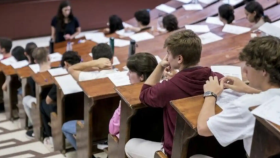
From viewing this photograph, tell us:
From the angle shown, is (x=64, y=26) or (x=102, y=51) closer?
(x=102, y=51)

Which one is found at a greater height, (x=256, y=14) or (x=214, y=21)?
(x=256, y=14)

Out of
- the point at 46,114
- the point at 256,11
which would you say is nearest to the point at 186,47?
the point at 46,114

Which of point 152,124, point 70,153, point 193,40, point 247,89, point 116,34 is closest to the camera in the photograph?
point 247,89

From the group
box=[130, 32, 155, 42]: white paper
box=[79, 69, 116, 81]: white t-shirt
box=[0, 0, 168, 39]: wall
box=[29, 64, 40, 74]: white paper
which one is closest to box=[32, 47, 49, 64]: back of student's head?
box=[29, 64, 40, 74]: white paper

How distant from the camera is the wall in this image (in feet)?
22.0

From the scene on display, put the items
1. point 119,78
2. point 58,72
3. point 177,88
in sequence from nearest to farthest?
point 177,88, point 119,78, point 58,72

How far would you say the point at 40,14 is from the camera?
6902mm

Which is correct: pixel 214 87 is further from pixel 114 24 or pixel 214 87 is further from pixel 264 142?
pixel 114 24

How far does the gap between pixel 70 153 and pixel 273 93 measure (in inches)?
83.5

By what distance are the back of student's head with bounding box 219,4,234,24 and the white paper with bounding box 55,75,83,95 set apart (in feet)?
7.29

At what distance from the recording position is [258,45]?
159 centimetres

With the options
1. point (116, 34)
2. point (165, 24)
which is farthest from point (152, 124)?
point (116, 34)

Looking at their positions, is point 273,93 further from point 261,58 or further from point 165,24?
point 165,24

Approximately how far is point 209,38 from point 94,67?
161 centimetres
